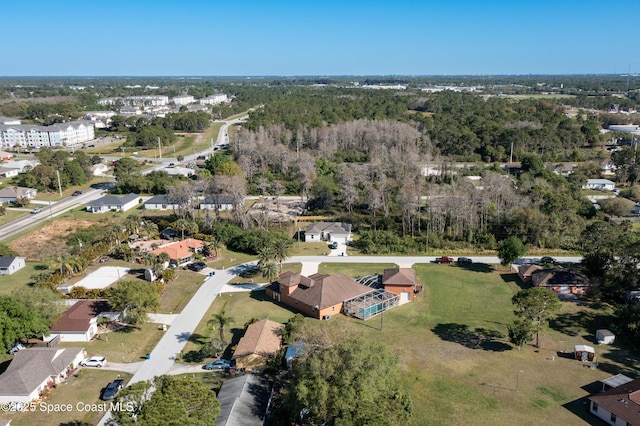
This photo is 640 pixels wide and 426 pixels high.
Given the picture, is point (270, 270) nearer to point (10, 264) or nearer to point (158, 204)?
point (10, 264)

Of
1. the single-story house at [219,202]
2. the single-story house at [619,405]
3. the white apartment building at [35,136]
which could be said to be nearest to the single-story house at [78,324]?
the single-story house at [219,202]

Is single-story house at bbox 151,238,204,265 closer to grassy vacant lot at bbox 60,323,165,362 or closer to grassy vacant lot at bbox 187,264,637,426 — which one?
grassy vacant lot at bbox 187,264,637,426

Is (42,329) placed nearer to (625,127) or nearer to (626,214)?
(626,214)

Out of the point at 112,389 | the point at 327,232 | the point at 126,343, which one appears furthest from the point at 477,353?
the point at 327,232

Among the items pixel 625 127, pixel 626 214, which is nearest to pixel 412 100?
pixel 625 127

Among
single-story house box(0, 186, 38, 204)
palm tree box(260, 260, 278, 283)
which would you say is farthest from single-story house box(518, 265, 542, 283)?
single-story house box(0, 186, 38, 204)
